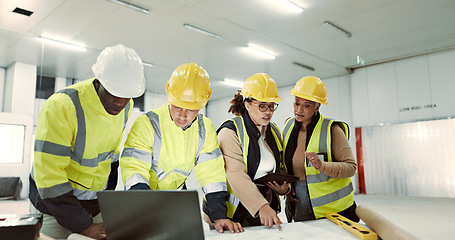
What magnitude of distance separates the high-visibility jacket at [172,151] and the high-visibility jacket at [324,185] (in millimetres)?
621

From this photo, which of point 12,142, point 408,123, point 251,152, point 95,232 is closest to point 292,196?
point 251,152

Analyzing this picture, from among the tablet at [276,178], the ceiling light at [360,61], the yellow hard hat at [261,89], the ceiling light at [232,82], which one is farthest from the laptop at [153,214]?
the ceiling light at [232,82]

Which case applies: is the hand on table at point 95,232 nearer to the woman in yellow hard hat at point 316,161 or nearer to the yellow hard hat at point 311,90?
the woman in yellow hard hat at point 316,161

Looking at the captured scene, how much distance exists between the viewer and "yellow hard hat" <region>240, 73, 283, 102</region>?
1.96 metres

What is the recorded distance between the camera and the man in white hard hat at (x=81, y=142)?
4.31 feet

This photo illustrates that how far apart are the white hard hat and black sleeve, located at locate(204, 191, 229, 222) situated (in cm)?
62

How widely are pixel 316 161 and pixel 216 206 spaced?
1.97 ft

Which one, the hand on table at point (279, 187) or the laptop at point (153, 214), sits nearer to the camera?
the laptop at point (153, 214)

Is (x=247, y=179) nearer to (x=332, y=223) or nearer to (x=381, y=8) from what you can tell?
(x=332, y=223)

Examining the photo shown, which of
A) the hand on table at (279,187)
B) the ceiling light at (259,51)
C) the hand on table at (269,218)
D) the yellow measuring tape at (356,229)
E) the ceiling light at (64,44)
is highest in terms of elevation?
the ceiling light at (259,51)

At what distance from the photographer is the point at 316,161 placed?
1.79 m

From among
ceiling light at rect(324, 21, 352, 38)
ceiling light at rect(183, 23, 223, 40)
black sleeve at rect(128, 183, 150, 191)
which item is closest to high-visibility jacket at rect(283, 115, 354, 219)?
black sleeve at rect(128, 183, 150, 191)

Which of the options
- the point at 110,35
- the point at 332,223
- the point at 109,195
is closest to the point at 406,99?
the point at 110,35

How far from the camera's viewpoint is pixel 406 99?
7.77 metres
